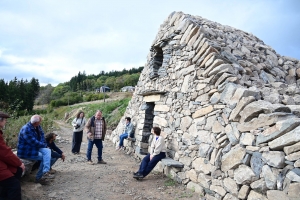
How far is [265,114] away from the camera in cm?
349

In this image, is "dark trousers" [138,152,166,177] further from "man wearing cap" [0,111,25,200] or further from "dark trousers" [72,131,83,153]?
"dark trousers" [72,131,83,153]

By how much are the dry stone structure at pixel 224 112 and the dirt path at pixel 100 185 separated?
49cm

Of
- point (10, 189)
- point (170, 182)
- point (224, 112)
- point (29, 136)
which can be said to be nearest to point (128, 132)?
point (170, 182)

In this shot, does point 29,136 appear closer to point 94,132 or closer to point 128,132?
point 94,132

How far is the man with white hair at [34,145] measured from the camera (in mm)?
4473

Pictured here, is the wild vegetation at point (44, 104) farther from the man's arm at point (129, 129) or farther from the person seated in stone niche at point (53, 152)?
the man's arm at point (129, 129)

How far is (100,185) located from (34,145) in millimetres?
1750

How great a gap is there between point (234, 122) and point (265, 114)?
656 mm

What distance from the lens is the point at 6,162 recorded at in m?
3.30

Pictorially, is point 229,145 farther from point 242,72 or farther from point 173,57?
point 173,57

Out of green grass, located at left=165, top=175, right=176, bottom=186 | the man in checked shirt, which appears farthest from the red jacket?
the man in checked shirt

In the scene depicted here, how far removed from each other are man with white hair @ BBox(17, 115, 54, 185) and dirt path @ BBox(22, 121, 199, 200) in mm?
478

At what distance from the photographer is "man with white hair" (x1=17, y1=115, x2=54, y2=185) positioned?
4.47m

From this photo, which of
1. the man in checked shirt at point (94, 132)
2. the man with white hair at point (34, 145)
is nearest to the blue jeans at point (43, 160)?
the man with white hair at point (34, 145)
